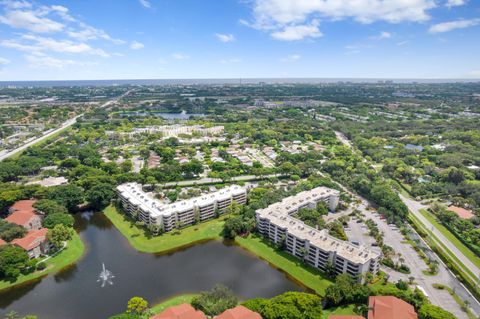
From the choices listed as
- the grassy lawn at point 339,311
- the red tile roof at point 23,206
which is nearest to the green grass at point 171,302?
the grassy lawn at point 339,311

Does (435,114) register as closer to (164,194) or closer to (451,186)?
(451,186)

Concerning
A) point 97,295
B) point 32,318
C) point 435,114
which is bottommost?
point 97,295

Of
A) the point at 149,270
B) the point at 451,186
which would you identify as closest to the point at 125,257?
the point at 149,270

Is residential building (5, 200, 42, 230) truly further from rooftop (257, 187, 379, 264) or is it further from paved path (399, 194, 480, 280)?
paved path (399, 194, 480, 280)

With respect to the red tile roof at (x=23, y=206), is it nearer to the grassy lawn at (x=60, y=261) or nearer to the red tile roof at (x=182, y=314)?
the grassy lawn at (x=60, y=261)

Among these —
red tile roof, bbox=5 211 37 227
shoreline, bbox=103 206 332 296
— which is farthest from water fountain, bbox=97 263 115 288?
red tile roof, bbox=5 211 37 227

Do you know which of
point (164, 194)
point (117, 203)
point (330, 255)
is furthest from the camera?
point (164, 194)
